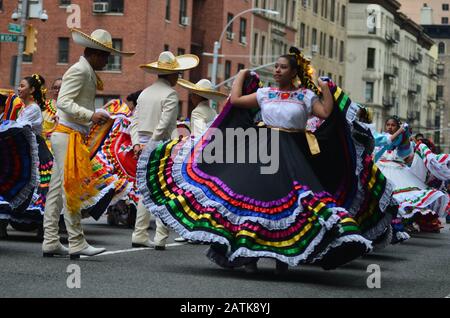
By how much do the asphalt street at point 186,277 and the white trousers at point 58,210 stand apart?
20 centimetres

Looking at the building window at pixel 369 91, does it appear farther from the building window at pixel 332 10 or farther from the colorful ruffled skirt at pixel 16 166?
the colorful ruffled skirt at pixel 16 166

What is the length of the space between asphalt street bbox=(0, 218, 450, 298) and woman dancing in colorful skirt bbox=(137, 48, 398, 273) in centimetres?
30

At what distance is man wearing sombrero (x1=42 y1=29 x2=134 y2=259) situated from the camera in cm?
1084

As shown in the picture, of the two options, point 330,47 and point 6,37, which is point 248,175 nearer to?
point 6,37

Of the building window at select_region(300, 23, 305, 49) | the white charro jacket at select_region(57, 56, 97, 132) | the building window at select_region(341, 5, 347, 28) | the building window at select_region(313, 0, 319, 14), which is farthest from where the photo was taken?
the building window at select_region(341, 5, 347, 28)

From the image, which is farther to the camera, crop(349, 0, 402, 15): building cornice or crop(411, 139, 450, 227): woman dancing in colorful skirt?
crop(349, 0, 402, 15): building cornice

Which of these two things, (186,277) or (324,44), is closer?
(186,277)

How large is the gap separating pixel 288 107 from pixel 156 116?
10.0ft

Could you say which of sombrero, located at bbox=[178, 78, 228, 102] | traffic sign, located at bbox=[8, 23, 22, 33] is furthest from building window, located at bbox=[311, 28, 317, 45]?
sombrero, located at bbox=[178, 78, 228, 102]

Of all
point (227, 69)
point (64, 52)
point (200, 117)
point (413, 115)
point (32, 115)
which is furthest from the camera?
point (413, 115)

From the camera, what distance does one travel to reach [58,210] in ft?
36.4

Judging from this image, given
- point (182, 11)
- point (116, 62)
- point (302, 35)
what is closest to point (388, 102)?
point (302, 35)

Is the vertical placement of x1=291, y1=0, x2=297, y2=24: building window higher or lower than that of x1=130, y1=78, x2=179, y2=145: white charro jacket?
higher

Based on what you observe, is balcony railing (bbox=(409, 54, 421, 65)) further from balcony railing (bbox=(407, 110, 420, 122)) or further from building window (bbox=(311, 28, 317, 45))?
building window (bbox=(311, 28, 317, 45))
